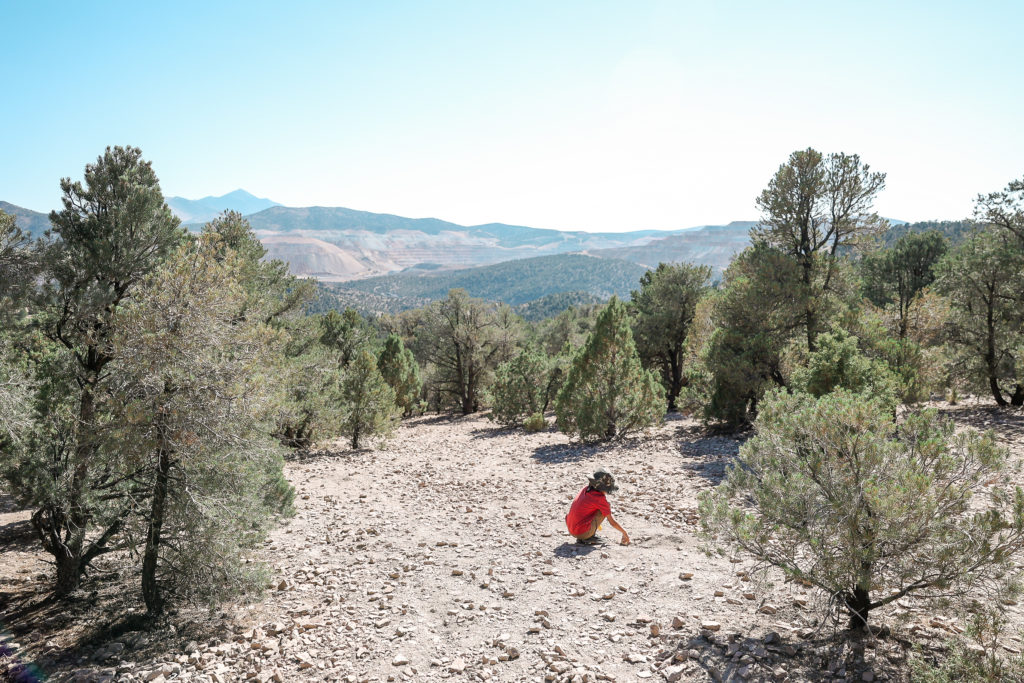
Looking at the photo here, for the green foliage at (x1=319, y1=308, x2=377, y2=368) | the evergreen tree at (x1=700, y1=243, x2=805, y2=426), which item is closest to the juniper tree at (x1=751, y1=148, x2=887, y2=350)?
the evergreen tree at (x1=700, y1=243, x2=805, y2=426)

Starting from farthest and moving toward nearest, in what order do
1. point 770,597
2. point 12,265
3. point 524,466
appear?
point 524,466, point 12,265, point 770,597

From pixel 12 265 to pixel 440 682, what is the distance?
34.4 feet

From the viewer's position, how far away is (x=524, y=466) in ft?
49.7

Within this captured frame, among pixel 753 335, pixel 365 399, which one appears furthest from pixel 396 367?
pixel 753 335

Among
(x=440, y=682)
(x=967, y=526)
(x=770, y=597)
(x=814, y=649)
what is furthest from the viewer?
(x=770, y=597)

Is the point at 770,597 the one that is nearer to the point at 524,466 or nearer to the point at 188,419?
the point at 188,419

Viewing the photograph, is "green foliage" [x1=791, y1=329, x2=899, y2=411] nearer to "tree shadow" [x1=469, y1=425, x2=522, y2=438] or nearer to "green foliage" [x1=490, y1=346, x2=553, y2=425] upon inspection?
"tree shadow" [x1=469, y1=425, x2=522, y2=438]

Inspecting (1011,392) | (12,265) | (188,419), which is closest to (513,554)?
(188,419)

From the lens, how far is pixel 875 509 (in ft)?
14.4

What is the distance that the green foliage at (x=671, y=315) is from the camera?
2811 centimetres

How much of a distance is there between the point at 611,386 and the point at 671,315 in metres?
13.3

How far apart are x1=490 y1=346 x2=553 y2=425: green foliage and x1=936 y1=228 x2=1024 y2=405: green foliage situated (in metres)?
16.0

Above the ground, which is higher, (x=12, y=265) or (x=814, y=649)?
(x=12, y=265)

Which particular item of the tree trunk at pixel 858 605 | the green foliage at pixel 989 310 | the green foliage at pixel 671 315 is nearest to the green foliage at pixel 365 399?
the green foliage at pixel 671 315
